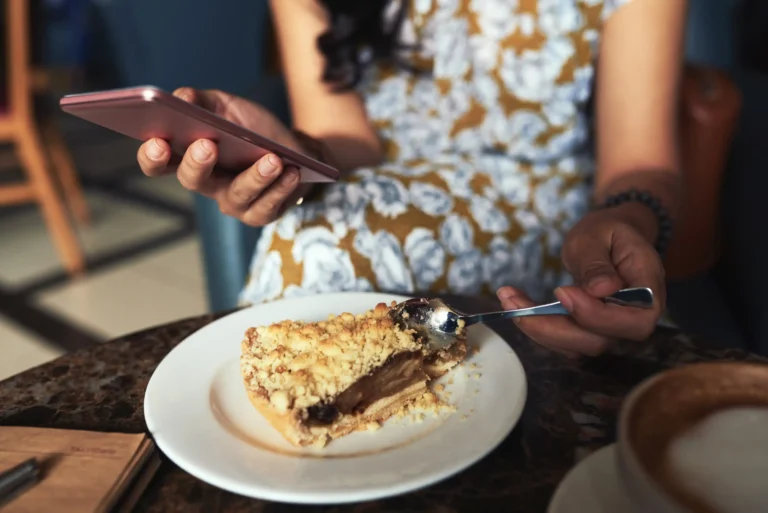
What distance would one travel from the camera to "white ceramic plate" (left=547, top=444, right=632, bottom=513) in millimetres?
409

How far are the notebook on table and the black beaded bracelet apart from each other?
1.99 ft

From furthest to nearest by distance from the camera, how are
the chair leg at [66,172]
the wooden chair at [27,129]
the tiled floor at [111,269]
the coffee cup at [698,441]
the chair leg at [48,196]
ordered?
the chair leg at [66,172] → the chair leg at [48,196] → the wooden chair at [27,129] → the tiled floor at [111,269] → the coffee cup at [698,441]

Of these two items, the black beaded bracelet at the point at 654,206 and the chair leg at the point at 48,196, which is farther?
the chair leg at the point at 48,196

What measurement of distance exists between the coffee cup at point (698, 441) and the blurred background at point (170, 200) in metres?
0.64

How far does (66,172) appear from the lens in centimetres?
247

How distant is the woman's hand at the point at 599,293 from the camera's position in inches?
22.6

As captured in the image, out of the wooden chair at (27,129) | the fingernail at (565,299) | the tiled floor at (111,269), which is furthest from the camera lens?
the wooden chair at (27,129)

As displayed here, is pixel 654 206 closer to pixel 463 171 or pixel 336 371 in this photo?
pixel 463 171

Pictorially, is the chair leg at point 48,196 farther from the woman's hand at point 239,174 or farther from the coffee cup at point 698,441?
the coffee cup at point 698,441

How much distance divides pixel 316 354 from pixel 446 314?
0.43ft

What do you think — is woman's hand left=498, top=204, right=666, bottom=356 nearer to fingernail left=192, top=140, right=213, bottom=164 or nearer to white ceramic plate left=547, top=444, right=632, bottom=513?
white ceramic plate left=547, top=444, right=632, bottom=513

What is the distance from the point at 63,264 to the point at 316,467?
2.04 m

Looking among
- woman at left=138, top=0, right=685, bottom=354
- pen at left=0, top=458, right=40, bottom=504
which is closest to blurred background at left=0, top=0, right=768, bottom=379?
woman at left=138, top=0, right=685, bottom=354

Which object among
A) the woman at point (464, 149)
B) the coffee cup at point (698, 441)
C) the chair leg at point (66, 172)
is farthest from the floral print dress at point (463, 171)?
the chair leg at point (66, 172)
